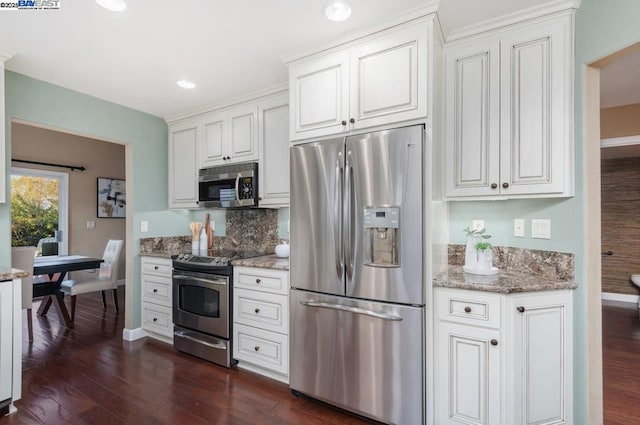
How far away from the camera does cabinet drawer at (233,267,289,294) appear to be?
240 centimetres

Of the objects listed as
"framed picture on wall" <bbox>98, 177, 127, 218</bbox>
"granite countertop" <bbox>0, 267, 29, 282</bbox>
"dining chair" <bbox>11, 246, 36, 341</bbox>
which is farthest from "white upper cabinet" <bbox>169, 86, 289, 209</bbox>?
"framed picture on wall" <bbox>98, 177, 127, 218</bbox>

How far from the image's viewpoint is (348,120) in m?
2.09

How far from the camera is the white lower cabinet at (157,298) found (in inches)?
125

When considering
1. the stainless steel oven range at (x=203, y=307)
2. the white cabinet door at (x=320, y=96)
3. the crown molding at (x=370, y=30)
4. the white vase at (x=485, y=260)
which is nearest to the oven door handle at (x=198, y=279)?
the stainless steel oven range at (x=203, y=307)

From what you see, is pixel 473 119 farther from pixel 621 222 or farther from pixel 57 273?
pixel 621 222

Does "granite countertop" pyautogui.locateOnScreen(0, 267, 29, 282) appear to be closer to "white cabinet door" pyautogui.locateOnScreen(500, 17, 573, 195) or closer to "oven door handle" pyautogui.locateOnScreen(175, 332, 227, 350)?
"oven door handle" pyautogui.locateOnScreen(175, 332, 227, 350)

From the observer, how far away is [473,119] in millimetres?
2043

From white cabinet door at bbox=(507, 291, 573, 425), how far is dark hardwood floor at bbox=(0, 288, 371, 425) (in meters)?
0.96

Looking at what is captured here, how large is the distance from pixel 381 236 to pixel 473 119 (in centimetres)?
98

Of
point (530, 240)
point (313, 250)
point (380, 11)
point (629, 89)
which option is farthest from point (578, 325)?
point (629, 89)

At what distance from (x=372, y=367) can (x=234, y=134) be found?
97.1 inches

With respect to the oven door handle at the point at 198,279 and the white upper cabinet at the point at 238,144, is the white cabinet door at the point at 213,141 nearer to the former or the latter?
the white upper cabinet at the point at 238,144

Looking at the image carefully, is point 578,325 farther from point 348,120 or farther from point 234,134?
point 234,134

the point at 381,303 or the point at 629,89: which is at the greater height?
the point at 629,89
